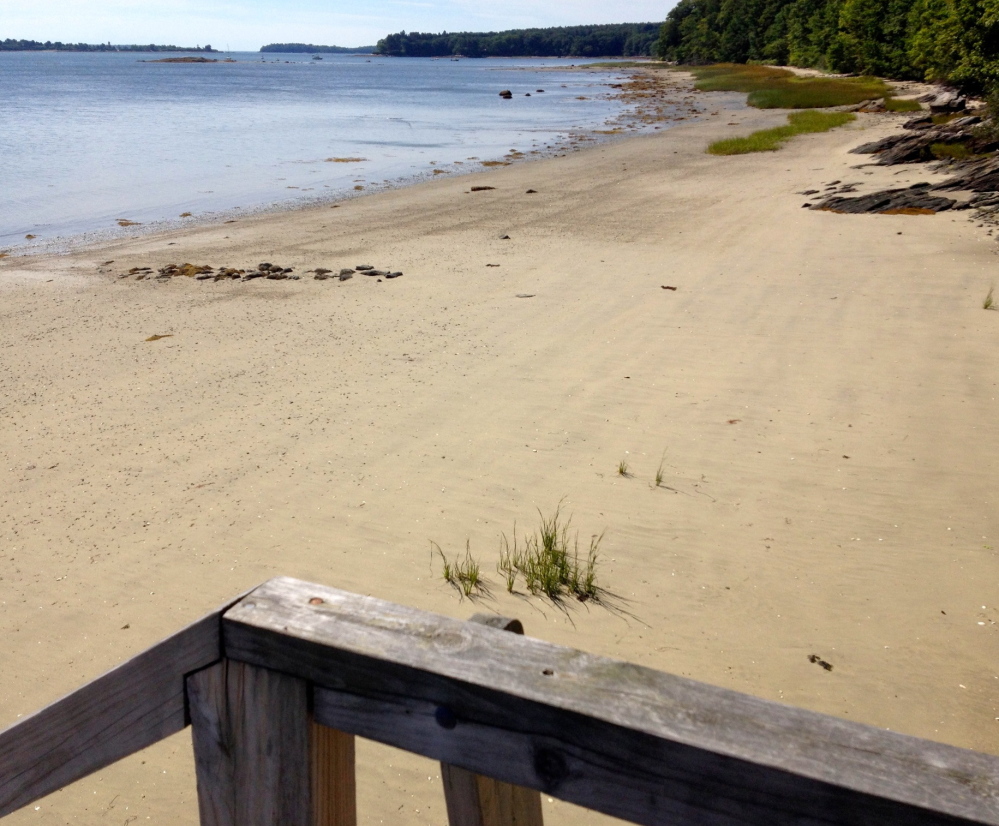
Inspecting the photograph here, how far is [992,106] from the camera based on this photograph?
2125 cm

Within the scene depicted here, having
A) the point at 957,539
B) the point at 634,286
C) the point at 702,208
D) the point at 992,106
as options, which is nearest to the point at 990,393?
the point at 957,539

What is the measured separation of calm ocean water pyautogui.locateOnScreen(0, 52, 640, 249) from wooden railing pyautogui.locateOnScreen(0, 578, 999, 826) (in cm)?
1768

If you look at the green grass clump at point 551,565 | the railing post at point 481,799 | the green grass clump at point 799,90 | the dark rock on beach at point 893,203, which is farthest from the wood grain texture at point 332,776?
the green grass clump at point 799,90

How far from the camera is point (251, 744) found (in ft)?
4.16

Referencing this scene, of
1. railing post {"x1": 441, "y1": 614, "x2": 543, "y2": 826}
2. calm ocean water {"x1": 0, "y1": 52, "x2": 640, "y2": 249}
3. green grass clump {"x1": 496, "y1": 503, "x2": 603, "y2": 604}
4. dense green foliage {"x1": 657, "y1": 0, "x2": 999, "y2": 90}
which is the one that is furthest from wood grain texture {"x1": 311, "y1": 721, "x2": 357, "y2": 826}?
dense green foliage {"x1": 657, "y1": 0, "x2": 999, "y2": 90}

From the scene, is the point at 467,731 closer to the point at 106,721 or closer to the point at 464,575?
the point at 106,721

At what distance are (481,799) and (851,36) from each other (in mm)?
73456

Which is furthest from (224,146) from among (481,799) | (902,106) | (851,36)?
(851,36)

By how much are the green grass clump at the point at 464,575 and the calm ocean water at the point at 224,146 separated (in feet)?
49.6

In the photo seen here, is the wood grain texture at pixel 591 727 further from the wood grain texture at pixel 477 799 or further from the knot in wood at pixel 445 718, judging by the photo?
the wood grain texture at pixel 477 799

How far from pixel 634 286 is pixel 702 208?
6.71 meters

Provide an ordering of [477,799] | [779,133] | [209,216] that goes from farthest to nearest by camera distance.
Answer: [779,133] < [209,216] < [477,799]

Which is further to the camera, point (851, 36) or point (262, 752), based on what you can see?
point (851, 36)

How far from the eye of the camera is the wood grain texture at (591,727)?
945 millimetres
